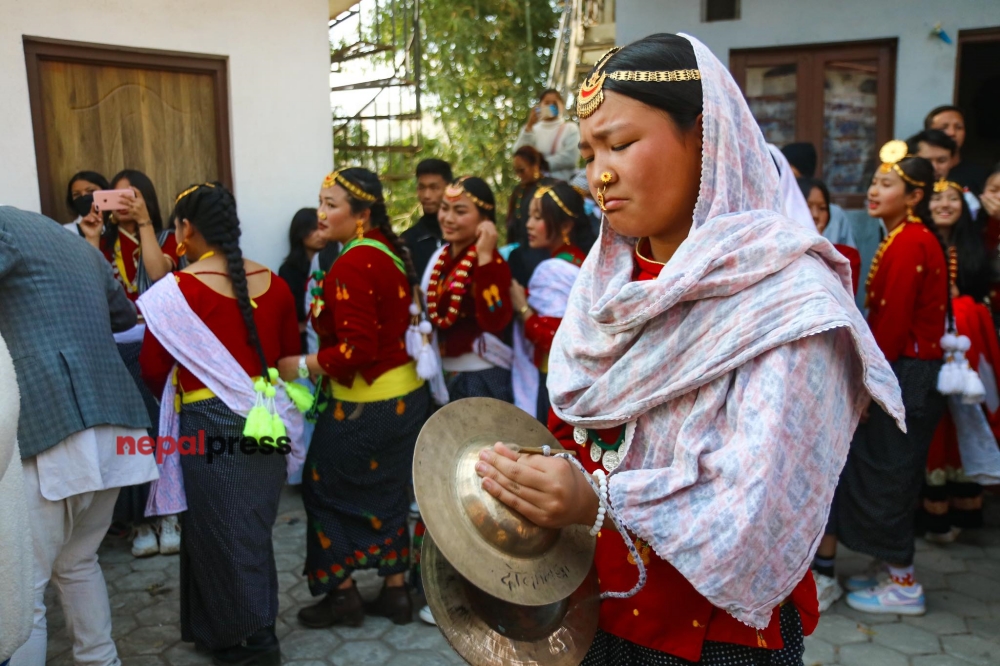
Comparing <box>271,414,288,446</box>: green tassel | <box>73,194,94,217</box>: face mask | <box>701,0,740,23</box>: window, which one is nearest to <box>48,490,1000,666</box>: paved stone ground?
<box>271,414,288,446</box>: green tassel

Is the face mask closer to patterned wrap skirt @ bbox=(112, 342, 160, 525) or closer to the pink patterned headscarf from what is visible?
patterned wrap skirt @ bbox=(112, 342, 160, 525)

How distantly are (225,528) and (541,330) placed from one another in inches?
69.6

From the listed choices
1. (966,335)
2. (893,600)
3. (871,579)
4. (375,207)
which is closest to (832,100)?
(966,335)

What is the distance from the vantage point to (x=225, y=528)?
3465 mm

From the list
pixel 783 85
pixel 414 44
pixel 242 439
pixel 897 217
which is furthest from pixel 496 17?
pixel 242 439

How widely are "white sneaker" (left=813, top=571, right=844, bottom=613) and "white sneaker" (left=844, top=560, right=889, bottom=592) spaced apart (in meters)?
0.08

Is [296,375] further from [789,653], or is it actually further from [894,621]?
[894,621]

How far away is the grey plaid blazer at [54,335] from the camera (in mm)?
2842

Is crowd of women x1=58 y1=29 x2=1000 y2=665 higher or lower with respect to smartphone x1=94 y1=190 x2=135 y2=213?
lower

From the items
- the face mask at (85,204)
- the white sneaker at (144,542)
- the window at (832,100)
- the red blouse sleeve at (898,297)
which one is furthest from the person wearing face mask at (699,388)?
the window at (832,100)

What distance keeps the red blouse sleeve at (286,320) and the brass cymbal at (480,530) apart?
2.37 m

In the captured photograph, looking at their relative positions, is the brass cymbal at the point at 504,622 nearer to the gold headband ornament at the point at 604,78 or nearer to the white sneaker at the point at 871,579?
the gold headband ornament at the point at 604,78

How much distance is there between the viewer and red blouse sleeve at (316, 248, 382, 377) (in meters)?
3.63

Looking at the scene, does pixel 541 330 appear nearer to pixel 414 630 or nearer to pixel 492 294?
pixel 492 294
